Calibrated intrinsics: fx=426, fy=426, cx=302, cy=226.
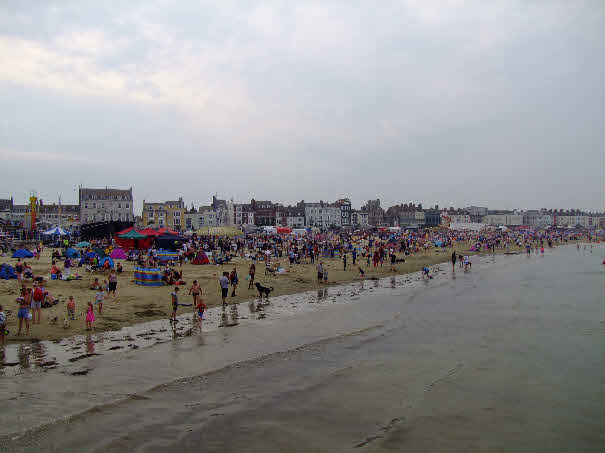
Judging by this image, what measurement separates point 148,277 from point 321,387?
45.4ft

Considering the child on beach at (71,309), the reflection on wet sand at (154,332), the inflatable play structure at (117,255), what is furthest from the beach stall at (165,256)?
the child on beach at (71,309)

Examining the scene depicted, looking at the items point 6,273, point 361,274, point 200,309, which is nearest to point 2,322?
point 200,309

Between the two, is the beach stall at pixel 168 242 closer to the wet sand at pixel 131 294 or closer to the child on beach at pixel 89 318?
the wet sand at pixel 131 294

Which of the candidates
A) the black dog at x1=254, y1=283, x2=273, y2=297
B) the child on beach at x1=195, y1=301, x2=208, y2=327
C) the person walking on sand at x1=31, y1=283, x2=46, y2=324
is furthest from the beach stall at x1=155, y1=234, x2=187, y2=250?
the person walking on sand at x1=31, y1=283, x2=46, y2=324

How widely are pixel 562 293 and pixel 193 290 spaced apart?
21760mm

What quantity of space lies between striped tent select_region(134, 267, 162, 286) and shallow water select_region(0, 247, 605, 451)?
6.14 meters

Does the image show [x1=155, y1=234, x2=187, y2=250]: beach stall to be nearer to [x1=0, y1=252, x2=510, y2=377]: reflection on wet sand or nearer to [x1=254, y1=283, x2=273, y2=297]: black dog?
[x1=254, y1=283, x2=273, y2=297]: black dog

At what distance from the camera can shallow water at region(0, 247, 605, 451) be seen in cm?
766

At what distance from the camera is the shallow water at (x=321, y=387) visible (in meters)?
7.66

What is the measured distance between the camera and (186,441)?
24.4ft

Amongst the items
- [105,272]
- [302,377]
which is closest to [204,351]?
[302,377]

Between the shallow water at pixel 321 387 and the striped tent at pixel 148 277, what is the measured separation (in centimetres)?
614

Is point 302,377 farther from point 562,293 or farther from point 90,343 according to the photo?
point 562,293

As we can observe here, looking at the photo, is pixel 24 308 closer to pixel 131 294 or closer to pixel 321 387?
pixel 131 294
